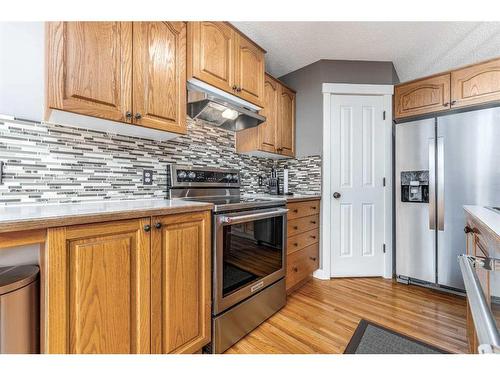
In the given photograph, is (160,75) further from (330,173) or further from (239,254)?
(330,173)

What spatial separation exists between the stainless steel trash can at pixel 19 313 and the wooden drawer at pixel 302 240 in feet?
5.33

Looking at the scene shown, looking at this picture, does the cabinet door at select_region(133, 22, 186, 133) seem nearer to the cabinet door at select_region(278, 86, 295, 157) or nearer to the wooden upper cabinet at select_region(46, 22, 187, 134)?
the wooden upper cabinet at select_region(46, 22, 187, 134)

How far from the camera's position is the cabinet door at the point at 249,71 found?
5.98ft

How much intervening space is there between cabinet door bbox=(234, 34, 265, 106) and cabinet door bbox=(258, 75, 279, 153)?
0.83 feet

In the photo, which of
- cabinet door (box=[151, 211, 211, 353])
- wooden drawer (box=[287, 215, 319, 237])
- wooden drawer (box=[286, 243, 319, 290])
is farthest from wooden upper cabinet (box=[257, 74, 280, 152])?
cabinet door (box=[151, 211, 211, 353])

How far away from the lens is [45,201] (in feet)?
3.90

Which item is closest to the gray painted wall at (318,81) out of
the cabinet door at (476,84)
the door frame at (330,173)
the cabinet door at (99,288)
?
the door frame at (330,173)

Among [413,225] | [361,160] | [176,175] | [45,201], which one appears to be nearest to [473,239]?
[413,225]

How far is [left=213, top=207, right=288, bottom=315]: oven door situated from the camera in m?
1.35

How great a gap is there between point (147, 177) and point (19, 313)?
0.96 m

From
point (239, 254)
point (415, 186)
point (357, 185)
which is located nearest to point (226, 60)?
point (239, 254)

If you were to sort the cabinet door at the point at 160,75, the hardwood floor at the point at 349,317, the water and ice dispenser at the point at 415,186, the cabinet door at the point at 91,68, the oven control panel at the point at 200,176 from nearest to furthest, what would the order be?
the cabinet door at the point at 91,68, the cabinet door at the point at 160,75, the hardwood floor at the point at 349,317, the oven control panel at the point at 200,176, the water and ice dispenser at the point at 415,186

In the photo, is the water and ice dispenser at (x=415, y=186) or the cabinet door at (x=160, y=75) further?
the water and ice dispenser at (x=415, y=186)

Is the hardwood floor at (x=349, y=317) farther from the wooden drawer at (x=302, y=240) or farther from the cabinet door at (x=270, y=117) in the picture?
the cabinet door at (x=270, y=117)
